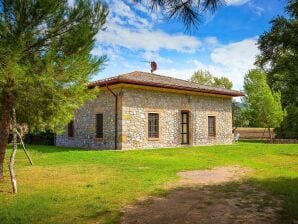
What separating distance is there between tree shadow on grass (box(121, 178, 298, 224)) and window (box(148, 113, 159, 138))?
1072 centimetres

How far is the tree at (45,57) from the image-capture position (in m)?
7.69

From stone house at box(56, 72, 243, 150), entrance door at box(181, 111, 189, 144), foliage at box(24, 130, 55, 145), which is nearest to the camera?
stone house at box(56, 72, 243, 150)

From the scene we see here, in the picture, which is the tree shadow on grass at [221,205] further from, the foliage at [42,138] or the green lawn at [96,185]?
the foliage at [42,138]

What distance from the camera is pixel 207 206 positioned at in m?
6.24

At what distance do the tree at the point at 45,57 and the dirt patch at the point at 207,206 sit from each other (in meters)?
3.66

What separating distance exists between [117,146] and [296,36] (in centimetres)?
1383

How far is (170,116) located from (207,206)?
1351cm

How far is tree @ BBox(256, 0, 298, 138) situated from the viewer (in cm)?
435

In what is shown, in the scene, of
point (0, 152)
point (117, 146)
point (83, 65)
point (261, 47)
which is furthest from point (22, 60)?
point (117, 146)

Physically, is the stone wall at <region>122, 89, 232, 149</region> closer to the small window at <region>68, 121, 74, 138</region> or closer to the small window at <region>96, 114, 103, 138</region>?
the small window at <region>96, 114, 103, 138</region>

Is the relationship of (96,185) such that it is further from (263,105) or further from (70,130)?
(263,105)

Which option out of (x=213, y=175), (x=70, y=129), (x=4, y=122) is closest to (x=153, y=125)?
(x=70, y=129)

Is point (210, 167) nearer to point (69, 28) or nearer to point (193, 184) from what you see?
point (193, 184)

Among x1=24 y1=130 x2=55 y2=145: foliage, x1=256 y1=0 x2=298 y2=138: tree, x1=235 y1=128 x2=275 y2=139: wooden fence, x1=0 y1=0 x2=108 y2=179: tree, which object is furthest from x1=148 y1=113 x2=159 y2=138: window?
x1=235 y1=128 x2=275 y2=139: wooden fence
